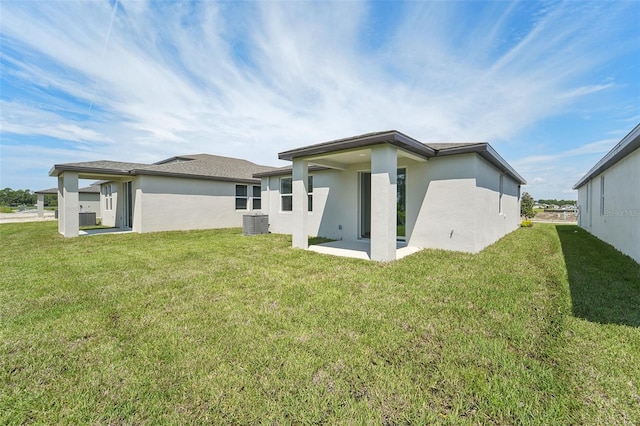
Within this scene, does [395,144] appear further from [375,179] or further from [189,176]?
[189,176]

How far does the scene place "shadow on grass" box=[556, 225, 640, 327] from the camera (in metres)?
3.61

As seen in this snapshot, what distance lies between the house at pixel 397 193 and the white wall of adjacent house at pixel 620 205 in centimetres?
306

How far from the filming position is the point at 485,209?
862 centimetres

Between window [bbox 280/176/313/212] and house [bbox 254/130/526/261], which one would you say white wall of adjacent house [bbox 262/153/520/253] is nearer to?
house [bbox 254/130/526/261]

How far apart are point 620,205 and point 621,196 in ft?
0.96

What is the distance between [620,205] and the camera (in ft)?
27.1

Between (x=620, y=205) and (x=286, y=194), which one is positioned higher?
(x=286, y=194)

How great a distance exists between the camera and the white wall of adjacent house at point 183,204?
43.1 feet

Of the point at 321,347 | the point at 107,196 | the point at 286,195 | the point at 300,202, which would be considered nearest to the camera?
the point at 321,347

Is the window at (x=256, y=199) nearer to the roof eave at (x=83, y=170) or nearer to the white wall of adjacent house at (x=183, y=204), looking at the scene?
the white wall of adjacent house at (x=183, y=204)

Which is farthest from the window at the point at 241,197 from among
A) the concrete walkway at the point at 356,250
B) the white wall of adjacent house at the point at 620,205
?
the white wall of adjacent house at the point at 620,205

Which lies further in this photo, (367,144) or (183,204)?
(183,204)

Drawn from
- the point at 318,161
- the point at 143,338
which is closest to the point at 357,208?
the point at 318,161

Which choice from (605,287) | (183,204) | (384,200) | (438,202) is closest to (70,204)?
(183,204)
